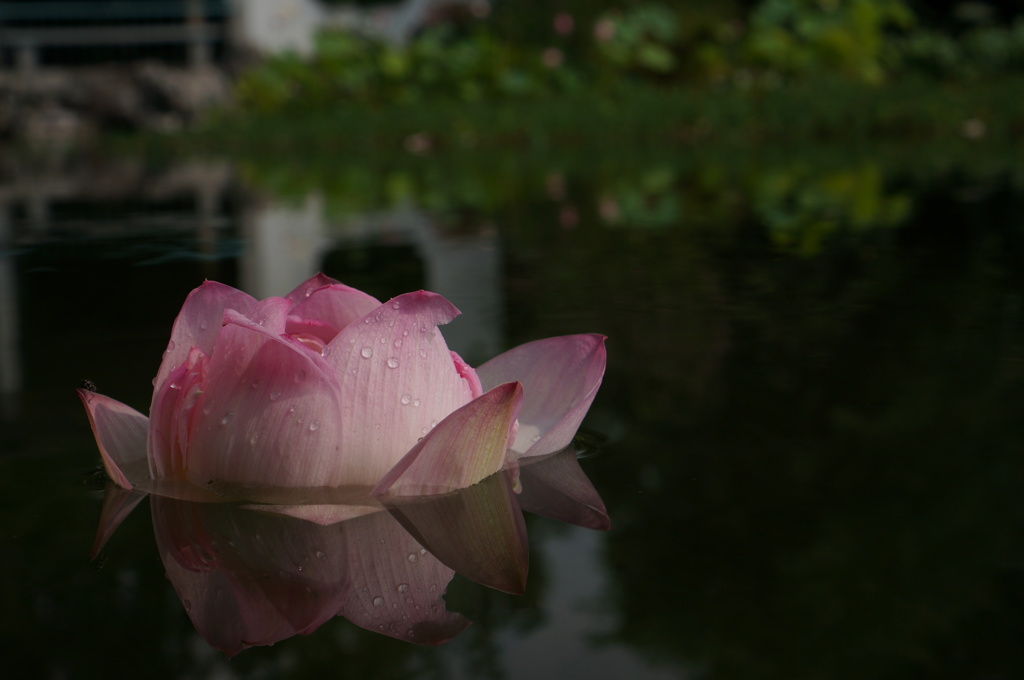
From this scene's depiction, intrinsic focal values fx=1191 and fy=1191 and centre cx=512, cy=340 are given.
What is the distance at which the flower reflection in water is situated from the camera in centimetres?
69

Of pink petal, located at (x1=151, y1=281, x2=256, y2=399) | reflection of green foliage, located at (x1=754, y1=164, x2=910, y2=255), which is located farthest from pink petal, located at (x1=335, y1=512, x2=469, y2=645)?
reflection of green foliage, located at (x1=754, y1=164, x2=910, y2=255)

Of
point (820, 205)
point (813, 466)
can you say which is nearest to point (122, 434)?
point (813, 466)

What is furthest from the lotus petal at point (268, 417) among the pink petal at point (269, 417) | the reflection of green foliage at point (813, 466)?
the reflection of green foliage at point (813, 466)

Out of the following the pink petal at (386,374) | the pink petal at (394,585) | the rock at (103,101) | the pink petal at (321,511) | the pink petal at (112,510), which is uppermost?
the pink petal at (386,374)

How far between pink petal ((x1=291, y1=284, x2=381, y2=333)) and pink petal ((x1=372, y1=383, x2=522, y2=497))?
0.16 metres

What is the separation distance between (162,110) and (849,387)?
8.95 metres

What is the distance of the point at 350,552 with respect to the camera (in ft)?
2.62

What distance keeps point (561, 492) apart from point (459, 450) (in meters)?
0.09

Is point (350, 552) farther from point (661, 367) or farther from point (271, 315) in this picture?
point (661, 367)

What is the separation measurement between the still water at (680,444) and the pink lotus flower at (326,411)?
0.25 feet

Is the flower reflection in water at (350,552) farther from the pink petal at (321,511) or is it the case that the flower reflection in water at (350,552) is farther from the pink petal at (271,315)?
the pink petal at (271,315)

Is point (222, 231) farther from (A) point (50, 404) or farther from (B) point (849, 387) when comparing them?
(B) point (849, 387)

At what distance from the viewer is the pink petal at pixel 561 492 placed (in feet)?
2.86

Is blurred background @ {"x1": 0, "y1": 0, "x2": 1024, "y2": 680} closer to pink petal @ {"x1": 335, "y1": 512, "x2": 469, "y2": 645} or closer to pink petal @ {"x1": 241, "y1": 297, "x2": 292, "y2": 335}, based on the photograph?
pink petal @ {"x1": 335, "y1": 512, "x2": 469, "y2": 645}
